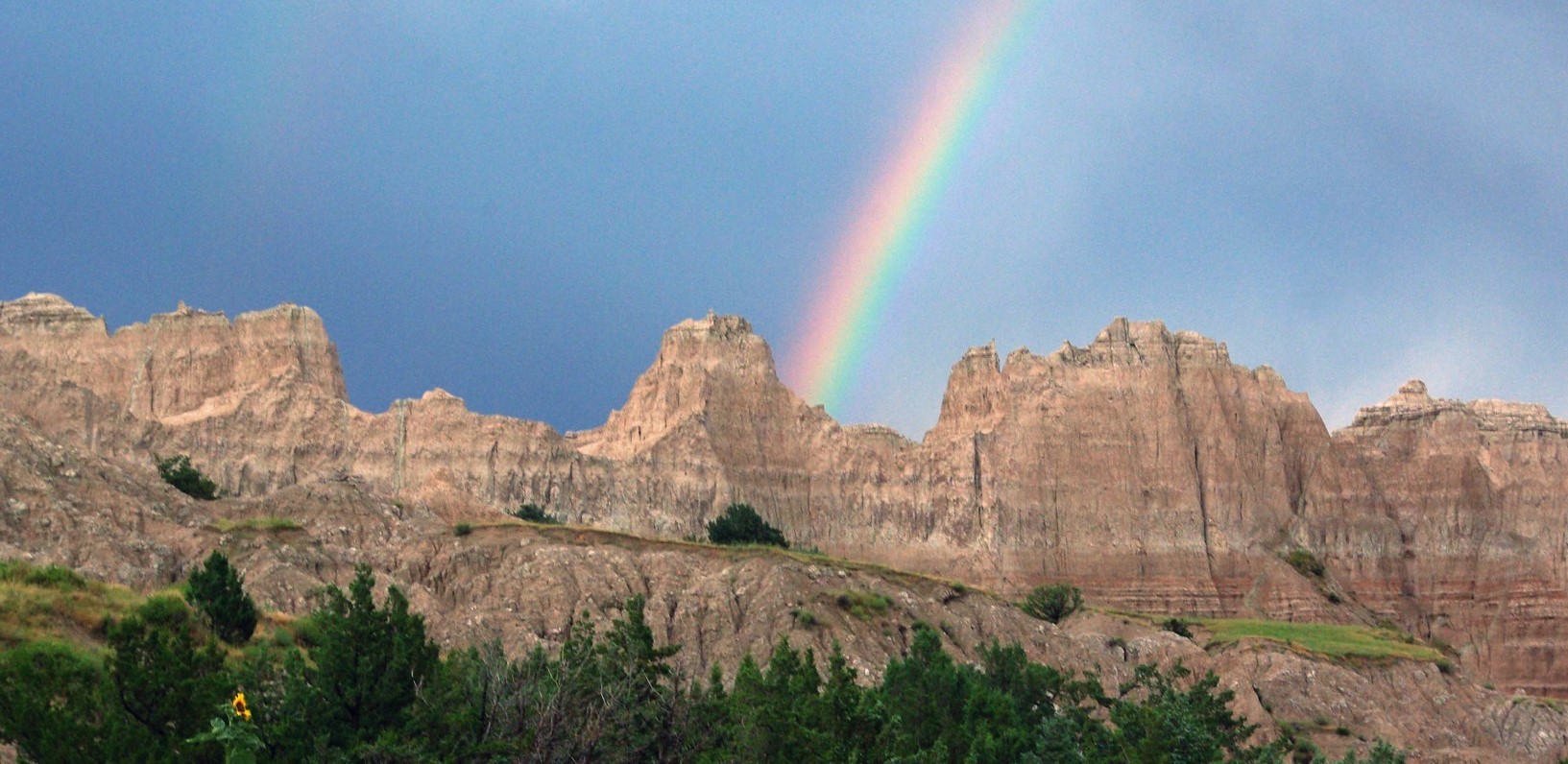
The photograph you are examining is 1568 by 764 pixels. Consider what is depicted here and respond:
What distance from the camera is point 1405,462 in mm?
154000

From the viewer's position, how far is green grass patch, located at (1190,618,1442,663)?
92.9 m

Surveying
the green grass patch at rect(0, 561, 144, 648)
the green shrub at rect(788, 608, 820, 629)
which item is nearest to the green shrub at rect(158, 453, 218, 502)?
the green shrub at rect(788, 608, 820, 629)

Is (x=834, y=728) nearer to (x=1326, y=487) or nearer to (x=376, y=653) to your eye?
(x=376, y=653)

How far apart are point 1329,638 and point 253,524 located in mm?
63736

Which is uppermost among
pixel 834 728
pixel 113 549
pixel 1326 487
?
pixel 1326 487

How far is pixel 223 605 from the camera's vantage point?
43.6 m

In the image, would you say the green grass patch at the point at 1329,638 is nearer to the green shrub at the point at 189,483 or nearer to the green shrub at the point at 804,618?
the green shrub at the point at 804,618

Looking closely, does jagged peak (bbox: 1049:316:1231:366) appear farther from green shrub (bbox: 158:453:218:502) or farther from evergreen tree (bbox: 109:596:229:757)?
evergreen tree (bbox: 109:596:229:757)

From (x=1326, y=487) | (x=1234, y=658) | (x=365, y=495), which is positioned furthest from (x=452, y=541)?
(x=1326, y=487)

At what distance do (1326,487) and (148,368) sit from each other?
93.3 m

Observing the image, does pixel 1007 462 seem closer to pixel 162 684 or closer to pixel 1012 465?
pixel 1012 465

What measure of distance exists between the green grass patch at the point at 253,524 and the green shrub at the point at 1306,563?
95702 mm

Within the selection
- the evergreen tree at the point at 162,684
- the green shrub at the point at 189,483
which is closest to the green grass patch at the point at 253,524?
the green shrub at the point at 189,483

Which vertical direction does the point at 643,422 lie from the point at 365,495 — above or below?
above
